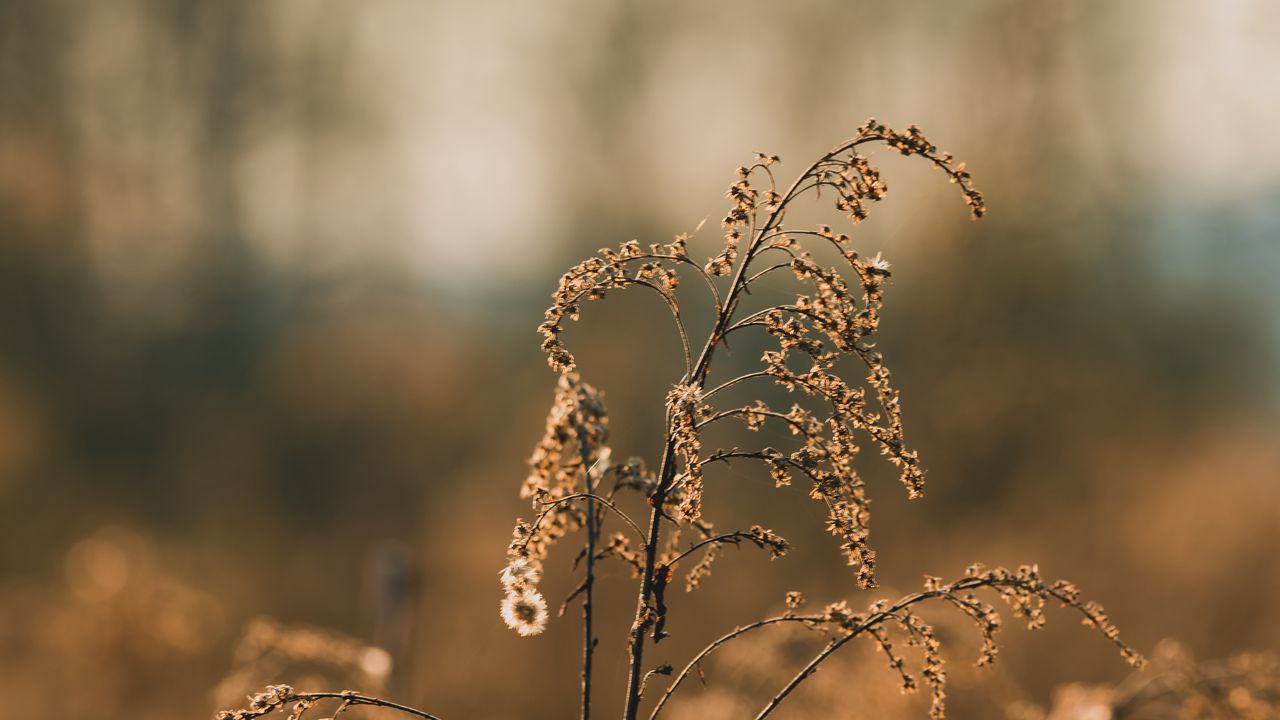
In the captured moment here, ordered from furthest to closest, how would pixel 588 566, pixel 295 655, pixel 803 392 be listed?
pixel 295 655, pixel 588 566, pixel 803 392

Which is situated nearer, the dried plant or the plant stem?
the plant stem

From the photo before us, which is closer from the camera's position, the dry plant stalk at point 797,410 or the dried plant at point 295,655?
the dry plant stalk at point 797,410

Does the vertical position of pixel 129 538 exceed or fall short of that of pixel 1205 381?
it falls short

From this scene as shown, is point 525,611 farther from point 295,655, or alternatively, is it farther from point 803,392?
point 295,655

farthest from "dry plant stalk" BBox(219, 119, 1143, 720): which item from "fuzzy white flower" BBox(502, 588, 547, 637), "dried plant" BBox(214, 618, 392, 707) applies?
"dried plant" BBox(214, 618, 392, 707)

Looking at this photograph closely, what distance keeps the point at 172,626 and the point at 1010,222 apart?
361 inches

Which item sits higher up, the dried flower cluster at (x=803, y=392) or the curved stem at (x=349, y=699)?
the dried flower cluster at (x=803, y=392)

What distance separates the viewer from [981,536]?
8984 mm

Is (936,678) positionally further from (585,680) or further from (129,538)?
(129,538)

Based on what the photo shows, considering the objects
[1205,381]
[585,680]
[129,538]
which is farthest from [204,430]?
[585,680]

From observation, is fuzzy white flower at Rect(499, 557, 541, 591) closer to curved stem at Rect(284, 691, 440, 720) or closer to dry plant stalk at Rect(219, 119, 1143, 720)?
dry plant stalk at Rect(219, 119, 1143, 720)

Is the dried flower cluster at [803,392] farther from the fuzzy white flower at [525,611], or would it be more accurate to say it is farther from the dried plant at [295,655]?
the dried plant at [295,655]

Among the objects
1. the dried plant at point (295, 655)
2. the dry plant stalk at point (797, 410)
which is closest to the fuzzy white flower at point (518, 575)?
the dry plant stalk at point (797, 410)

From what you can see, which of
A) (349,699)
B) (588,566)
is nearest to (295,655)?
(349,699)
